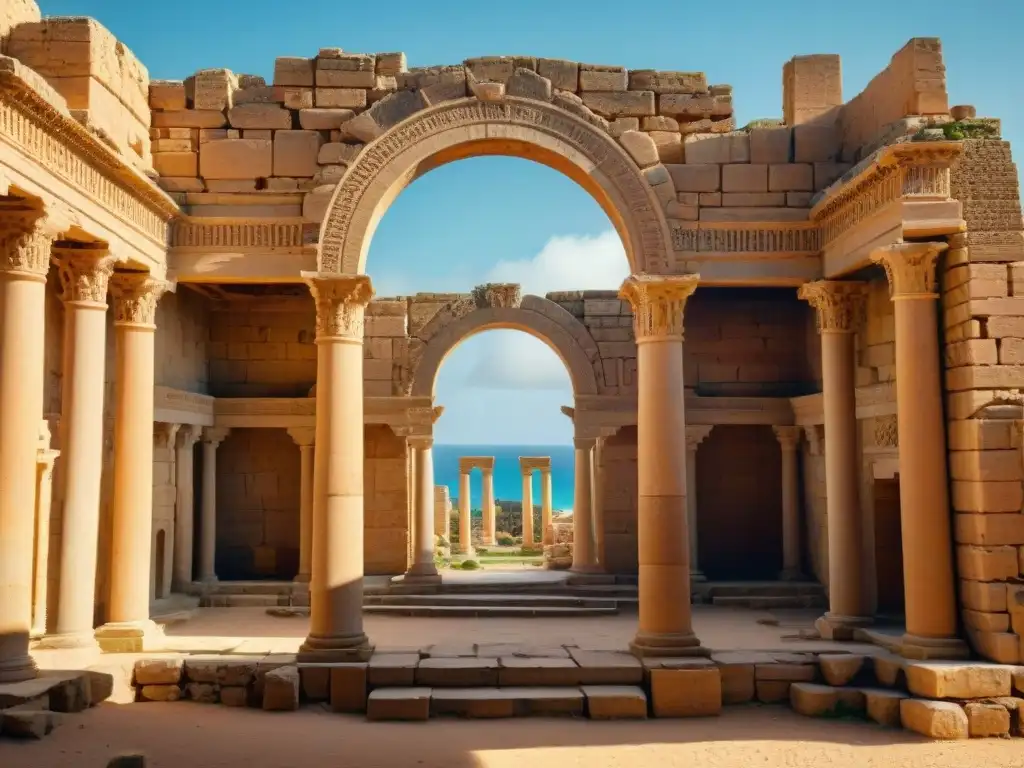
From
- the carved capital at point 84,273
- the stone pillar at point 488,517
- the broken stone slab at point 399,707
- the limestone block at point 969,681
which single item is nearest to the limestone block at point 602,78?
the carved capital at point 84,273

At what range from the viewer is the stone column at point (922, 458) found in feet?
37.5

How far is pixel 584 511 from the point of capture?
2095 cm

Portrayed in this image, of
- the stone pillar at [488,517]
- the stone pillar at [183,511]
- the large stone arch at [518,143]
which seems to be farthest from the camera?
the stone pillar at [488,517]

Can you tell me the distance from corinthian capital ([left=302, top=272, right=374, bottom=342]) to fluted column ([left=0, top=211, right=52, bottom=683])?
331 centimetres

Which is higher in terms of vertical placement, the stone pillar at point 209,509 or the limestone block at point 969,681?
the stone pillar at point 209,509

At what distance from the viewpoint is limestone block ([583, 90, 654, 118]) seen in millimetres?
13180

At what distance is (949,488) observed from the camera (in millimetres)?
11750

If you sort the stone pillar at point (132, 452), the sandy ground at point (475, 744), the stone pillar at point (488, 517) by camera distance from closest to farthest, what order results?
the sandy ground at point (475, 744) → the stone pillar at point (132, 452) → the stone pillar at point (488, 517)

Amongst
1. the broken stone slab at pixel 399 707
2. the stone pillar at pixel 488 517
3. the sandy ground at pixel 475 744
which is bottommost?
the sandy ground at pixel 475 744

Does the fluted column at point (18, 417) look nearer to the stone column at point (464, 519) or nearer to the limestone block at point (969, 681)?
the limestone block at point (969, 681)

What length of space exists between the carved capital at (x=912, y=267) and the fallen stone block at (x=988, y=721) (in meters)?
4.87

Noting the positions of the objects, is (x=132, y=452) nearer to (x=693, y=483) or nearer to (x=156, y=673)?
(x=156, y=673)

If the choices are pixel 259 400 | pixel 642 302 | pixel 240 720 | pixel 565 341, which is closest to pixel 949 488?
pixel 642 302

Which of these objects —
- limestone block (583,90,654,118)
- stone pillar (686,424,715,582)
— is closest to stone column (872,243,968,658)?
limestone block (583,90,654,118)
